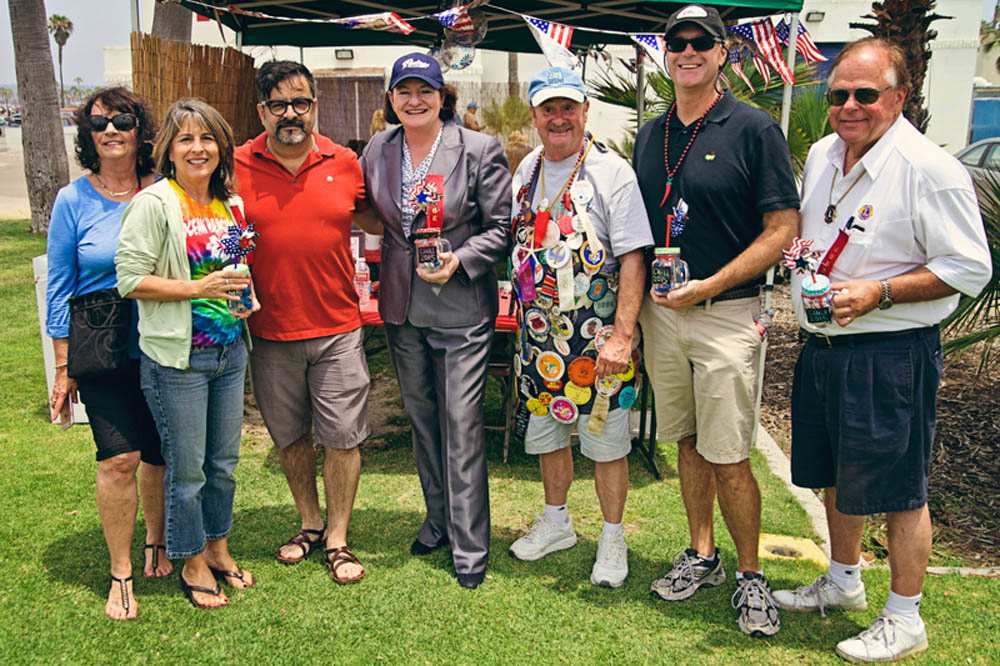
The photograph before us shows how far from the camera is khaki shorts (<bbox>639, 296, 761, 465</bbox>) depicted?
3.09m

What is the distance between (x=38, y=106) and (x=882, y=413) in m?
13.5

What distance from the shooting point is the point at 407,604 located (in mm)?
3361

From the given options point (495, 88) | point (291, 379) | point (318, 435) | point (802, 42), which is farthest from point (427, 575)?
point (495, 88)

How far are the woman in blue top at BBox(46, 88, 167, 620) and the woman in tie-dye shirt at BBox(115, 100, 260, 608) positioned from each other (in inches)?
6.8

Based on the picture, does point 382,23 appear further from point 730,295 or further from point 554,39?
point 730,295

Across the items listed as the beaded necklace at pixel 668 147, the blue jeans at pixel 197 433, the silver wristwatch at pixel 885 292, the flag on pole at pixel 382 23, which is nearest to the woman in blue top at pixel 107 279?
the blue jeans at pixel 197 433

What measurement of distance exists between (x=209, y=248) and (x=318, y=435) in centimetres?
99

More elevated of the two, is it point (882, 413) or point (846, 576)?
point (882, 413)

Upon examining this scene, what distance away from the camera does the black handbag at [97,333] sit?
9.98 ft

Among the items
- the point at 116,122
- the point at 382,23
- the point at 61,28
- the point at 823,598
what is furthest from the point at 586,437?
the point at 61,28

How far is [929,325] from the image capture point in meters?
2.78

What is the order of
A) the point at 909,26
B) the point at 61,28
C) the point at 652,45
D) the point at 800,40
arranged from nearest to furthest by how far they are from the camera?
the point at 800,40 < the point at 652,45 < the point at 909,26 < the point at 61,28

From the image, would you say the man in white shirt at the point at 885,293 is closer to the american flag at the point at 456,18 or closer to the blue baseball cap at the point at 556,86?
the blue baseball cap at the point at 556,86

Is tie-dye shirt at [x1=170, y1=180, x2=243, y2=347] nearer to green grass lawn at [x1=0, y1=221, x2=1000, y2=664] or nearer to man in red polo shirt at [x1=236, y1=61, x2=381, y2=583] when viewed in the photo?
man in red polo shirt at [x1=236, y1=61, x2=381, y2=583]
